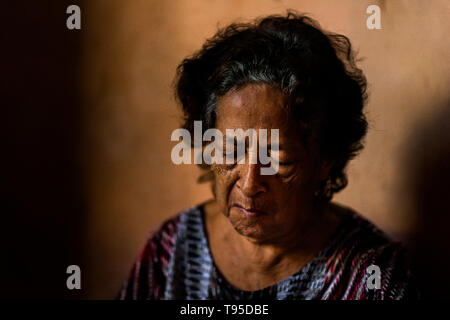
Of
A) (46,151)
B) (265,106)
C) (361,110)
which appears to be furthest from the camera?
(46,151)

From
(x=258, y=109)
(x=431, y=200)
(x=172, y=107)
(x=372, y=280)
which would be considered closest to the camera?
(x=258, y=109)

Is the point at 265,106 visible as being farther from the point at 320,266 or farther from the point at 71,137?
the point at 71,137

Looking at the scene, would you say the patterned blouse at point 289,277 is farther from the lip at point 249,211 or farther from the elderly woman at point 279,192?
the lip at point 249,211

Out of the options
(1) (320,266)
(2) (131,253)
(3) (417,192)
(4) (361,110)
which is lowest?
(2) (131,253)

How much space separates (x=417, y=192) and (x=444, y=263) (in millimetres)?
204

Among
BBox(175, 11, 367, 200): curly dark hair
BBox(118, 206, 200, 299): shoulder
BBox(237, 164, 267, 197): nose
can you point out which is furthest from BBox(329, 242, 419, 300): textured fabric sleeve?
BBox(118, 206, 200, 299): shoulder

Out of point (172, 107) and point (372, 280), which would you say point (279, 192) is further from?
point (172, 107)

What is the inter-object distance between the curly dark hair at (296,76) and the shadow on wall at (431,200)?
0.19 meters

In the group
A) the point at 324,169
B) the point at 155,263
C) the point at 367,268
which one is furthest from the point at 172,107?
the point at 367,268

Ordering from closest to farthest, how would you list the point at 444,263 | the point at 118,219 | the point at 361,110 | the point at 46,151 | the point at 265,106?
1. the point at 265,106
2. the point at 361,110
3. the point at 444,263
4. the point at 46,151
5. the point at 118,219

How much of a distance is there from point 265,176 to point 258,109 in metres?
0.15

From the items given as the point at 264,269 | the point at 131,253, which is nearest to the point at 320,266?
the point at 264,269

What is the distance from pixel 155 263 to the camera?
143 centimetres
